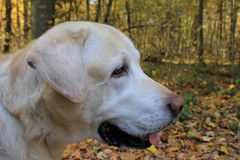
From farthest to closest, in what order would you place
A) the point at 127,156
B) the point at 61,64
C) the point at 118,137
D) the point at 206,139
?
1. the point at 206,139
2. the point at 127,156
3. the point at 118,137
4. the point at 61,64

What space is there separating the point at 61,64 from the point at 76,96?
0.20 m

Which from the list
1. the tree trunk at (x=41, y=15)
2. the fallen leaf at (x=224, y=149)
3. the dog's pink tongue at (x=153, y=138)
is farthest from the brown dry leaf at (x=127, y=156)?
the tree trunk at (x=41, y=15)

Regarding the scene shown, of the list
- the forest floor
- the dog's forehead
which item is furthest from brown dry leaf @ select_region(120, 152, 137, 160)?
the dog's forehead

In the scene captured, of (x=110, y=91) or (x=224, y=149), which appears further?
(x=224, y=149)

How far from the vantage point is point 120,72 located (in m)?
2.82

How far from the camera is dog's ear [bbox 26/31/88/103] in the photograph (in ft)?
7.77

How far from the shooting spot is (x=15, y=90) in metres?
2.58

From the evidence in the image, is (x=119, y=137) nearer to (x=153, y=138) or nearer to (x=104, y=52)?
(x=153, y=138)

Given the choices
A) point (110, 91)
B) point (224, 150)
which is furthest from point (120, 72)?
point (224, 150)

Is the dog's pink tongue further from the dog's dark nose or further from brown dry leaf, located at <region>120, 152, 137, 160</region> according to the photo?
brown dry leaf, located at <region>120, 152, 137, 160</region>

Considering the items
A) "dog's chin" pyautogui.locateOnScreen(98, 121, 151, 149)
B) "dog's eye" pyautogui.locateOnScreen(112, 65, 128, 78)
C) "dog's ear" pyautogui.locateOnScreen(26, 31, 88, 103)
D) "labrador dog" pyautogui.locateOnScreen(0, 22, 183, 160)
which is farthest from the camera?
"dog's chin" pyautogui.locateOnScreen(98, 121, 151, 149)

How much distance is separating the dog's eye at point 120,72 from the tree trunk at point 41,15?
4676 millimetres

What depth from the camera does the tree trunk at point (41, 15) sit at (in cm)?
731

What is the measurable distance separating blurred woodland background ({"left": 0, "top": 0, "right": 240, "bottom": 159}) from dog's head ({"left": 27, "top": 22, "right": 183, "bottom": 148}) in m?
2.59
